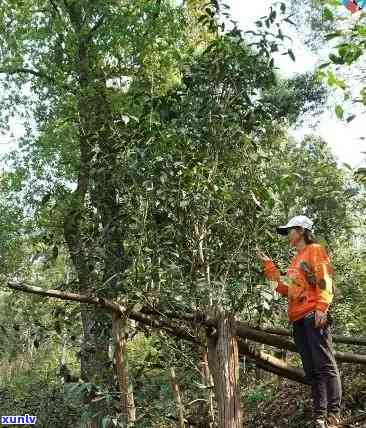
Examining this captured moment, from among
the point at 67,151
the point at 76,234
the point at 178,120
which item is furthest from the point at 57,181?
the point at 178,120

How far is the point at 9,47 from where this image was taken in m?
11.1

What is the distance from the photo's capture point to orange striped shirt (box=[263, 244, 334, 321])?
3.84 meters

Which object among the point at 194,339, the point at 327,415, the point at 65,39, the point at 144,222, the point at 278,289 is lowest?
the point at 327,415

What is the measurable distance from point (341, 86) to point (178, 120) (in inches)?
56.9

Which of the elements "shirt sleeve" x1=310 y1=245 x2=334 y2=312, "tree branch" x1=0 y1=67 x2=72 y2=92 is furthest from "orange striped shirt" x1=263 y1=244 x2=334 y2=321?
"tree branch" x1=0 y1=67 x2=72 y2=92

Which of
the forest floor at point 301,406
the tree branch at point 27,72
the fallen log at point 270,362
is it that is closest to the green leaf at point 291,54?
the fallen log at point 270,362

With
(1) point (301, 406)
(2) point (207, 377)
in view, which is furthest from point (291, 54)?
(1) point (301, 406)

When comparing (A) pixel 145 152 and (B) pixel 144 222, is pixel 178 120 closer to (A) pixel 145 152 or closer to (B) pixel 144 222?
(A) pixel 145 152

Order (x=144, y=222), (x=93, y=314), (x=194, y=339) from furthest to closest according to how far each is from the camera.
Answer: (x=93, y=314) < (x=194, y=339) < (x=144, y=222)

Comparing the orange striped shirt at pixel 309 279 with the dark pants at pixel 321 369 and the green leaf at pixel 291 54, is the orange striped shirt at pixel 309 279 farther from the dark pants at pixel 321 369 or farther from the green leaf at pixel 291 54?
the green leaf at pixel 291 54

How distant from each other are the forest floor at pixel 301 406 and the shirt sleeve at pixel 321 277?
3.32ft

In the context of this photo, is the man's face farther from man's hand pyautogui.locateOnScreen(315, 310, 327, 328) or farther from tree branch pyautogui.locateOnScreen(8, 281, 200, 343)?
tree branch pyautogui.locateOnScreen(8, 281, 200, 343)

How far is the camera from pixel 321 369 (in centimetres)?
388

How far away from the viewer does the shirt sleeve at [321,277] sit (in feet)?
12.6
